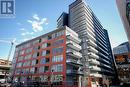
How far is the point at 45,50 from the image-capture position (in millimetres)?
53531

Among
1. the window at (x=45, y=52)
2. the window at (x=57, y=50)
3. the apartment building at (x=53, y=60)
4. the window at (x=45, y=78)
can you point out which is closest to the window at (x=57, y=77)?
the apartment building at (x=53, y=60)

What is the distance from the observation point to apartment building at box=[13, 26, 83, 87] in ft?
145

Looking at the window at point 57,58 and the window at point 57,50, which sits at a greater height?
the window at point 57,50

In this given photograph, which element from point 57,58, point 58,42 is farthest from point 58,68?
point 58,42

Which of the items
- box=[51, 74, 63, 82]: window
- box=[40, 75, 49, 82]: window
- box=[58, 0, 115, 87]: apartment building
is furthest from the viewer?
box=[58, 0, 115, 87]: apartment building

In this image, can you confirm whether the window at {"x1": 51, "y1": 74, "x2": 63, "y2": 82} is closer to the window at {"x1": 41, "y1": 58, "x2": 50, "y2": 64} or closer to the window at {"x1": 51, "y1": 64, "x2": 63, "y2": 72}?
the window at {"x1": 51, "y1": 64, "x2": 63, "y2": 72}

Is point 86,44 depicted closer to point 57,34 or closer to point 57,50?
point 57,34

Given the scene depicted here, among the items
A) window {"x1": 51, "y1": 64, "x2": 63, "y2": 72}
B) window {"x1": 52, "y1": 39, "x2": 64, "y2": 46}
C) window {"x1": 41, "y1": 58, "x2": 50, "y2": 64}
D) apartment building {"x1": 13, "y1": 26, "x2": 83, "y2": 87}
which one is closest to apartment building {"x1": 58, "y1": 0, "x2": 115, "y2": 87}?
apartment building {"x1": 13, "y1": 26, "x2": 83, "y2": 87}

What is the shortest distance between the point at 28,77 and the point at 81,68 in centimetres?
2239

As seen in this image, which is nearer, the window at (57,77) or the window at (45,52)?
the window at (57,77)

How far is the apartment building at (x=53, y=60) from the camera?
4431 centimetres

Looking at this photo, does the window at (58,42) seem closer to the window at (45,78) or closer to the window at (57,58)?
the window at (57,58)

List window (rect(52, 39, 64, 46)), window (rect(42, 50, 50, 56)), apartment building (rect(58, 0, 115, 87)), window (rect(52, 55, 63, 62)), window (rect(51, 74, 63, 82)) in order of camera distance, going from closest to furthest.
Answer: window (rect(51, 74, 63, 82))
window (rect(52, 55, 63, 62))
window (rect(52, 39, 64, 46))
window (rect(42, 50, 50, 56))
apartment building (rect(58, 0, 115, 87))

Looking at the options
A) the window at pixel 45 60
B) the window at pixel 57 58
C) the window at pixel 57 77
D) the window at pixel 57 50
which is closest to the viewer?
the window at pixel 57 77
